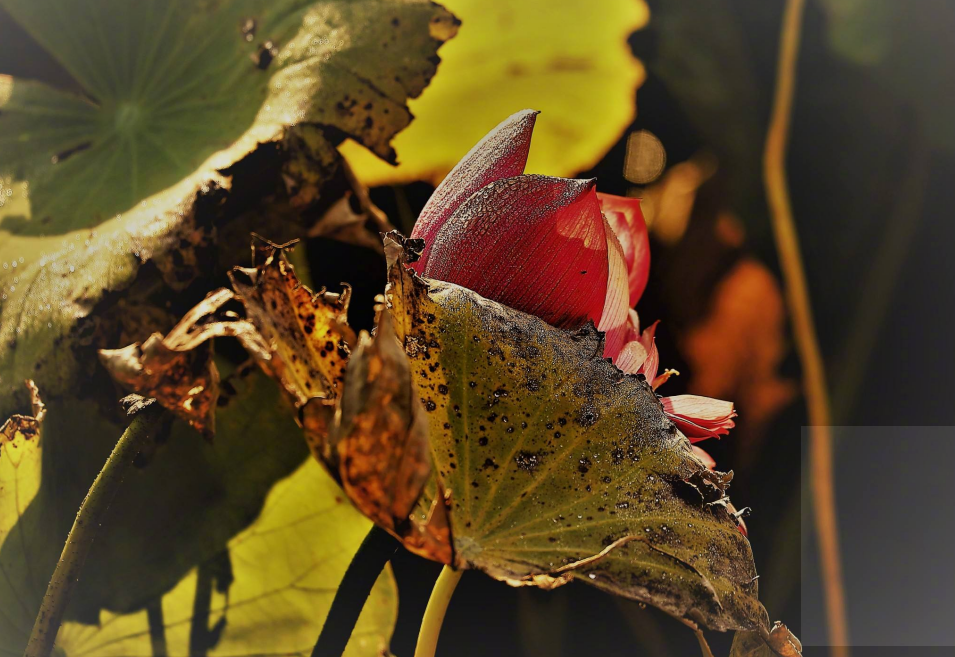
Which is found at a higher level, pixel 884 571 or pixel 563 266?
pixel 563 266

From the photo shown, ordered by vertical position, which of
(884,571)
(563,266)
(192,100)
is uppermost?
(192,100)

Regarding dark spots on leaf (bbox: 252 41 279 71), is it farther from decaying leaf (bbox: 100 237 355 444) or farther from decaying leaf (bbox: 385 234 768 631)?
decaying leaf (bbox: 385 234 768 631)

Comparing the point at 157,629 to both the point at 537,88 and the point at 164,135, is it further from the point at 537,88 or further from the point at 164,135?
the point at 537,88

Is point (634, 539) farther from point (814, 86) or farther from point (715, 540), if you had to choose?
point (814, 86)

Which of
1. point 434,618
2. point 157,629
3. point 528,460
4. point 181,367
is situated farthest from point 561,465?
point 157,629

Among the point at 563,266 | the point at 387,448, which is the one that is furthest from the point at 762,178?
the point at 387,448
